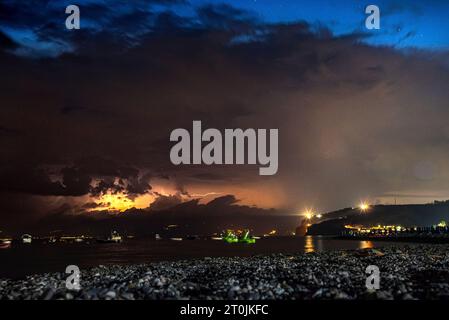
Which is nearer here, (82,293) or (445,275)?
(82,293)

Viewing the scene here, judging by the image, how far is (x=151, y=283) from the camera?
25.0 metres

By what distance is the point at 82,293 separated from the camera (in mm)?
20359

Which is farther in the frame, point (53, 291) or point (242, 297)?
point (53, 291)
